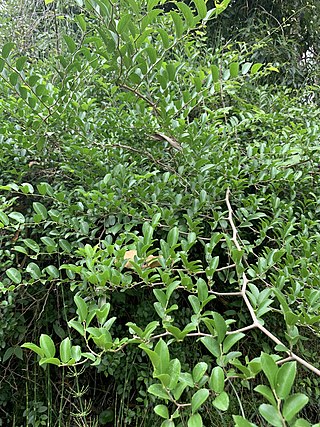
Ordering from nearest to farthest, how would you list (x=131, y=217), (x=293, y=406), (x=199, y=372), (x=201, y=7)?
(x=293, y=406) < (x=199, y=372) < (x=201, y=7) < (x=131, y=217)

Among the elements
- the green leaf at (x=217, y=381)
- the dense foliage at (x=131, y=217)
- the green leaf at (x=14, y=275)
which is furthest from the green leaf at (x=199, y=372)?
the green leaf at (x=14, y=275)

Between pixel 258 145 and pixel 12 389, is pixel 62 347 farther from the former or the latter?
pixel 258 145

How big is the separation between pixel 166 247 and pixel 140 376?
480 mm

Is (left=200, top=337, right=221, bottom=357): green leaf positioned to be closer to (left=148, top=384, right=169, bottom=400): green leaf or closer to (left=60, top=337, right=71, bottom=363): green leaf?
(left=148, top=384, right=169, bottom=400): green leaf

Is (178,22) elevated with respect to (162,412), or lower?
elevated

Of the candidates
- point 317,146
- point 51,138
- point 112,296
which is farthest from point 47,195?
point 317,146

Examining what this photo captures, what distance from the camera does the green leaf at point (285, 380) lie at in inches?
15.6

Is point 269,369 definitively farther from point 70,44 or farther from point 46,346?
point 70,44

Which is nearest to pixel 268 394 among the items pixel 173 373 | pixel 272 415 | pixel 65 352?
pixel 272 415

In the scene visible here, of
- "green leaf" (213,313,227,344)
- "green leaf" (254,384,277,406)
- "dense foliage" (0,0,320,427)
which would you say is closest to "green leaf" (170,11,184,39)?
"dense foliage" (0,0,320,427)

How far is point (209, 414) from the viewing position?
1055 mm

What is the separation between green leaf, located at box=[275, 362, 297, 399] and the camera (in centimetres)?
40

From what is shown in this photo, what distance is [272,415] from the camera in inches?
15.4

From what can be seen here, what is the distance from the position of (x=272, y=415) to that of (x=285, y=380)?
0.12 ft
